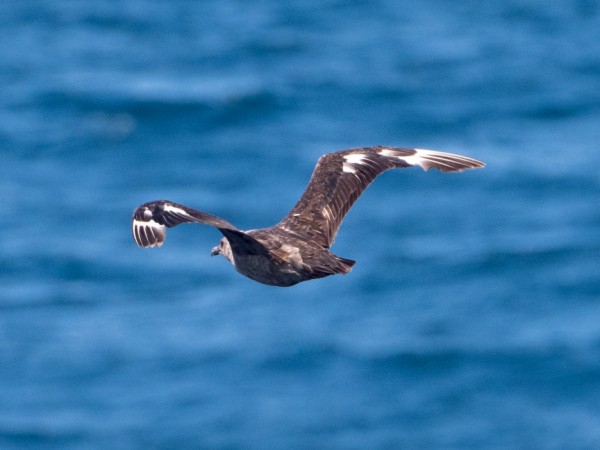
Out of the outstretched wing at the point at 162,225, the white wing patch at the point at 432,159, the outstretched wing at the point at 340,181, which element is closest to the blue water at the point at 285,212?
the white wing patch at the point at 432,159

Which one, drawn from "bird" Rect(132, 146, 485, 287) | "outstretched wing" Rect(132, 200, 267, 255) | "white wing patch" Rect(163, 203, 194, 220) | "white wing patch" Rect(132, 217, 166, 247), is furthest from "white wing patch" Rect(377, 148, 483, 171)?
"white wing patch" Rect(132, 217, 166, 247)

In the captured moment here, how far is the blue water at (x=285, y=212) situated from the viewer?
35438mm

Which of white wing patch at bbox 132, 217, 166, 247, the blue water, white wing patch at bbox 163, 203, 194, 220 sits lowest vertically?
white wing patch at bbox 132, 217, 166, 247

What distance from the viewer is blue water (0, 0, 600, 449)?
116ft

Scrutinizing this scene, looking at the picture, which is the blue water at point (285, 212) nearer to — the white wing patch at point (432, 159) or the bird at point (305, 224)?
the white wing patch at point (432, 159)

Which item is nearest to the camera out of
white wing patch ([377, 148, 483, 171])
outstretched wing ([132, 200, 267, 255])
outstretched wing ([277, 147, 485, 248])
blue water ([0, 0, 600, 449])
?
outstretched wing ([132, 200, 267, 255])

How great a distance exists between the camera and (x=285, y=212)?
4006 centimetres

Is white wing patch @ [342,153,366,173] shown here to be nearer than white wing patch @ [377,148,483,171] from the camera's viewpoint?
No

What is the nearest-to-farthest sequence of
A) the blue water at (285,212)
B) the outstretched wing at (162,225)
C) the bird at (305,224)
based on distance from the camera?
the outstretched wing at (162,225), the bird at (305,224), the blue water at (285,212)

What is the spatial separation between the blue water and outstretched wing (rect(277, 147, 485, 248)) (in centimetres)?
2066

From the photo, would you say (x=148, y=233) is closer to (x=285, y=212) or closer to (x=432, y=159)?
(x=432, y=159)

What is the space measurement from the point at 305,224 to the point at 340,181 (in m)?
0.72

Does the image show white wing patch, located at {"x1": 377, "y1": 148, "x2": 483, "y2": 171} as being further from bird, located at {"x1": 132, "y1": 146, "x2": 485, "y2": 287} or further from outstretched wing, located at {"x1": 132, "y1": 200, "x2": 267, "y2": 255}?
outstretched wing, located at {"x1": 132, "y1": 200, "x2": 267, "y2": 255}

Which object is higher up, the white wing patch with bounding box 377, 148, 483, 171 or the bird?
the white wing patch with bounding box 377, 148, 483, 171
